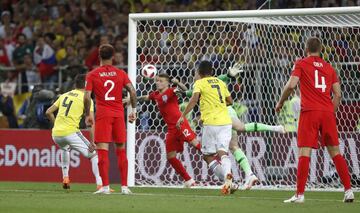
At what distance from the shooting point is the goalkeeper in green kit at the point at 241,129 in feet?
52.6

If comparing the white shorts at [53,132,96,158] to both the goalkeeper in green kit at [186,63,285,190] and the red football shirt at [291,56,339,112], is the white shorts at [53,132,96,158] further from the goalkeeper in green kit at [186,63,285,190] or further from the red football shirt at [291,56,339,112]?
the red football shirt at [291,56,339,112]

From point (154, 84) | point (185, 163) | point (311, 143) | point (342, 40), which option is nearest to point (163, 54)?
point (154, 84)

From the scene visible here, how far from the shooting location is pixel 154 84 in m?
18.4

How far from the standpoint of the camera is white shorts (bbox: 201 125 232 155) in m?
15.4

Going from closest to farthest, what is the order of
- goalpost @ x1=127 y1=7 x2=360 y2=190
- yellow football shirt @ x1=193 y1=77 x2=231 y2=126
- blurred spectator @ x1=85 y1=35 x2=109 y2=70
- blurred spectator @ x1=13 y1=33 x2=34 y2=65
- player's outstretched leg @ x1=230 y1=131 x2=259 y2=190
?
yellow football shirt @ x1=193 y1=77 x2=231 y2=126, player's outstretched leg @ x1=230 y1=131 x2=259 y2=190, goalpost @ x1=127 y1=7 x2=360 y2=190, blurred spectator @ x1=85 y1=35 x2=109 y2=70, blurred spectator @ x1=13 y1=33 x2=34 y2=65

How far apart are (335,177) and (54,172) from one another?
561cm

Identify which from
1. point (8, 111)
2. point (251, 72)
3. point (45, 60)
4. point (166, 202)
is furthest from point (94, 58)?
point (166, 202)

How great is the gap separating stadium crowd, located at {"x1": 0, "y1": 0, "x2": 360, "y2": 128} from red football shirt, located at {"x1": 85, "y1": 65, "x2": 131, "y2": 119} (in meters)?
6.84

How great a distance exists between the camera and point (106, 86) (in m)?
14.7

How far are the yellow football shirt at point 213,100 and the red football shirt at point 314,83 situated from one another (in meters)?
2.41

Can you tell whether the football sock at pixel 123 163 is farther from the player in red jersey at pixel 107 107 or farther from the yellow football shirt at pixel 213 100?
the yellow football shirt at pixel 213 100

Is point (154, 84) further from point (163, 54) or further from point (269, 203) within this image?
point (269, 203)

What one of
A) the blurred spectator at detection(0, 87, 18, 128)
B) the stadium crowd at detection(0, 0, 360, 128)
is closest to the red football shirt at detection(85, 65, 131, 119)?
the stadium crowd at detection(0, 0, 360, 128)

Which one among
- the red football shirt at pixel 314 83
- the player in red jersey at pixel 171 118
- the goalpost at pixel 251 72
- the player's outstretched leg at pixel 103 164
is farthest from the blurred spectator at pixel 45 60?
the red football shirt at pixel 314 83
